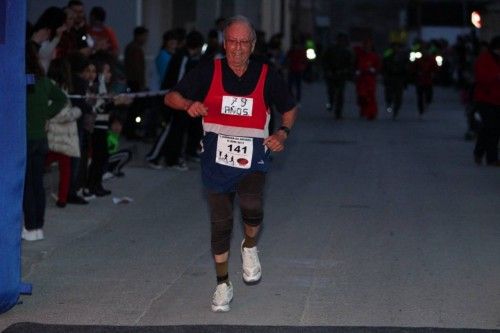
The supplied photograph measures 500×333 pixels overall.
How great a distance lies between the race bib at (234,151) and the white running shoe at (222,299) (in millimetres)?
774

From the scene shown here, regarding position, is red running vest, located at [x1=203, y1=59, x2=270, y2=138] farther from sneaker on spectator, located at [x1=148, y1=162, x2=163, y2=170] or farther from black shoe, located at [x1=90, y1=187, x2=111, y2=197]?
sneaker on spectator, located at [x1=148, y1=162, x2=163, y2=170]

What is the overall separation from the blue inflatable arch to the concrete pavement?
289 mm

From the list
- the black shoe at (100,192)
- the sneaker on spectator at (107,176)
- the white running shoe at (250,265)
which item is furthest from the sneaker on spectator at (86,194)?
the white running shoe at (250,265)

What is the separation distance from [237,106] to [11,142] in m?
1.40

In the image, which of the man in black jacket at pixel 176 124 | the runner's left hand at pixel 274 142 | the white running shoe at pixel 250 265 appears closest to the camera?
the runner's left hand at pixel 274 142

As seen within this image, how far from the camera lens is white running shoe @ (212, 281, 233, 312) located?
839cm

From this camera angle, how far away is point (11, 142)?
8281 millimetres

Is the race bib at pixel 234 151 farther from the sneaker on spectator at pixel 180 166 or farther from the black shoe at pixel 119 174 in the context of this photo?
the sneaker on spectator at pixel 180 166

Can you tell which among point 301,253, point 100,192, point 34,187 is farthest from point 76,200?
point 301,253

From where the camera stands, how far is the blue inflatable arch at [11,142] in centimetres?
815

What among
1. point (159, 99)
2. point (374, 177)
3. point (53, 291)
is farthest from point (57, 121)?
point (159, 99)

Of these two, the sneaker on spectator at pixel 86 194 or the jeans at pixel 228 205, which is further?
the sneaker on spectator at pixel 86 194

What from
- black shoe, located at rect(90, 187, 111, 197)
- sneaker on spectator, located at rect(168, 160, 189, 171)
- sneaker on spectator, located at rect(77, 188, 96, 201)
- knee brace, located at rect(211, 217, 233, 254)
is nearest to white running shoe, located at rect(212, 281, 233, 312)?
knee brace, located at rect(211, 217, 233, 254)

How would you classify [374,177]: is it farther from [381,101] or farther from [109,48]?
[381,101]
